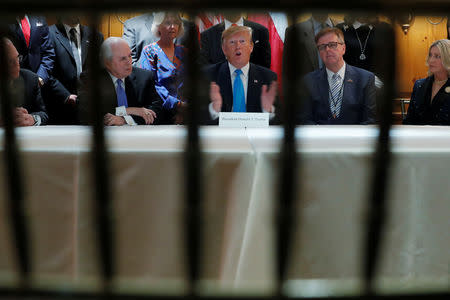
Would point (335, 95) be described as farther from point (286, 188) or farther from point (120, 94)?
point (286, 188)

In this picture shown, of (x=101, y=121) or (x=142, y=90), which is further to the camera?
(x=142, y=90)

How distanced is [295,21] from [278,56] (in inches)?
134

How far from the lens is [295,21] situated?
344 mm

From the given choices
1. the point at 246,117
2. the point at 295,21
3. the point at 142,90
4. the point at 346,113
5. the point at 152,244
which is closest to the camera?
the point at 295,21

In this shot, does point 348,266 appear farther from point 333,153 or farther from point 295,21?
point 295,21

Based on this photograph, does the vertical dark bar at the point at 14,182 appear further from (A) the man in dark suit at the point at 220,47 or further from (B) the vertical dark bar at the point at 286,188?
(A) the man in dark suit at the point at 220,47

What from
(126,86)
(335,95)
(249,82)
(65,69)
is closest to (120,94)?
(126,86)

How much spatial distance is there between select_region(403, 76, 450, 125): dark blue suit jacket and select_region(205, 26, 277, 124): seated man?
0.98 metres

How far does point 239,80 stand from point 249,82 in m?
0.07

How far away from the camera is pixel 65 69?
2.82m

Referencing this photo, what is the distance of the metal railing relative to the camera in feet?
1.16

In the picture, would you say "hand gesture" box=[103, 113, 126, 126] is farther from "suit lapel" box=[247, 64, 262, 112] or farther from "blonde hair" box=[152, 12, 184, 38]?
"blonde hair" box=[152, 12, 184, 38]

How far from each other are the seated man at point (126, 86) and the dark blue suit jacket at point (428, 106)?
1.75 metres

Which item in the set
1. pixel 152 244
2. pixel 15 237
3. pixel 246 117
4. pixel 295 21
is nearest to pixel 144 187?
pixel 152 244
